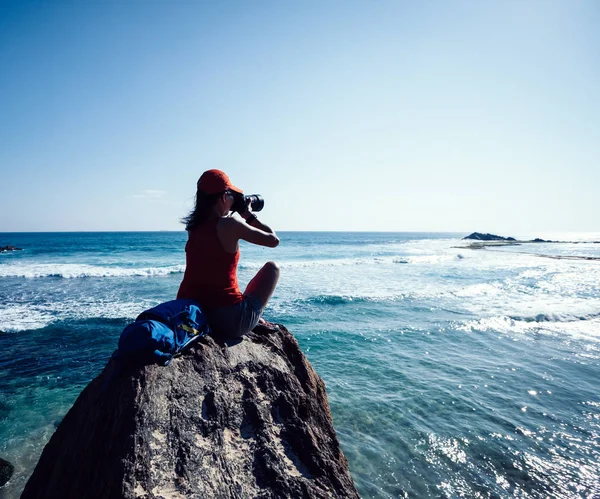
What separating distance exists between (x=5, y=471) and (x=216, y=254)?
12.7 ft

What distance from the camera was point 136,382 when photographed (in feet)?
7.52

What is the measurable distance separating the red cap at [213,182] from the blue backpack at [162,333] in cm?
100

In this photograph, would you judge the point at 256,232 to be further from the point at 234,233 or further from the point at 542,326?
the point at 542,326

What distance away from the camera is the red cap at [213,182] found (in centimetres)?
307

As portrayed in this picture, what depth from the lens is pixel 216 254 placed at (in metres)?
3.08

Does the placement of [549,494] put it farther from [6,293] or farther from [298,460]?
[6,293]

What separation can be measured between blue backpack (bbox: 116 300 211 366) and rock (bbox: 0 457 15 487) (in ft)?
10.6

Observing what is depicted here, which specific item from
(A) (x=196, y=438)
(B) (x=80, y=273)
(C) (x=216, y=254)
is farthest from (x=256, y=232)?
(B) (x=80, y=273)

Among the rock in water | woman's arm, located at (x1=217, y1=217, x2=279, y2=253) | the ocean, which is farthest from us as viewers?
the ocean

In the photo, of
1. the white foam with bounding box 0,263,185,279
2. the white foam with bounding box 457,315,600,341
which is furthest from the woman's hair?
the white foam with bounding box 0,263,185,279

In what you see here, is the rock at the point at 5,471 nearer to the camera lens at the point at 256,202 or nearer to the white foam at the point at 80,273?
the camera lens at the point at 256,202

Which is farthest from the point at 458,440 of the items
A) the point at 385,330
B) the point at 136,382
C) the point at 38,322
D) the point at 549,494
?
the point at 38,322

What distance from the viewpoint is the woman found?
121 inches

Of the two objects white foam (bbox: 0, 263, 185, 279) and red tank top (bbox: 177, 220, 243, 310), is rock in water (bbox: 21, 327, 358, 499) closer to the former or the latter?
red tank top (bbox: 177, 220, 243, 310)
